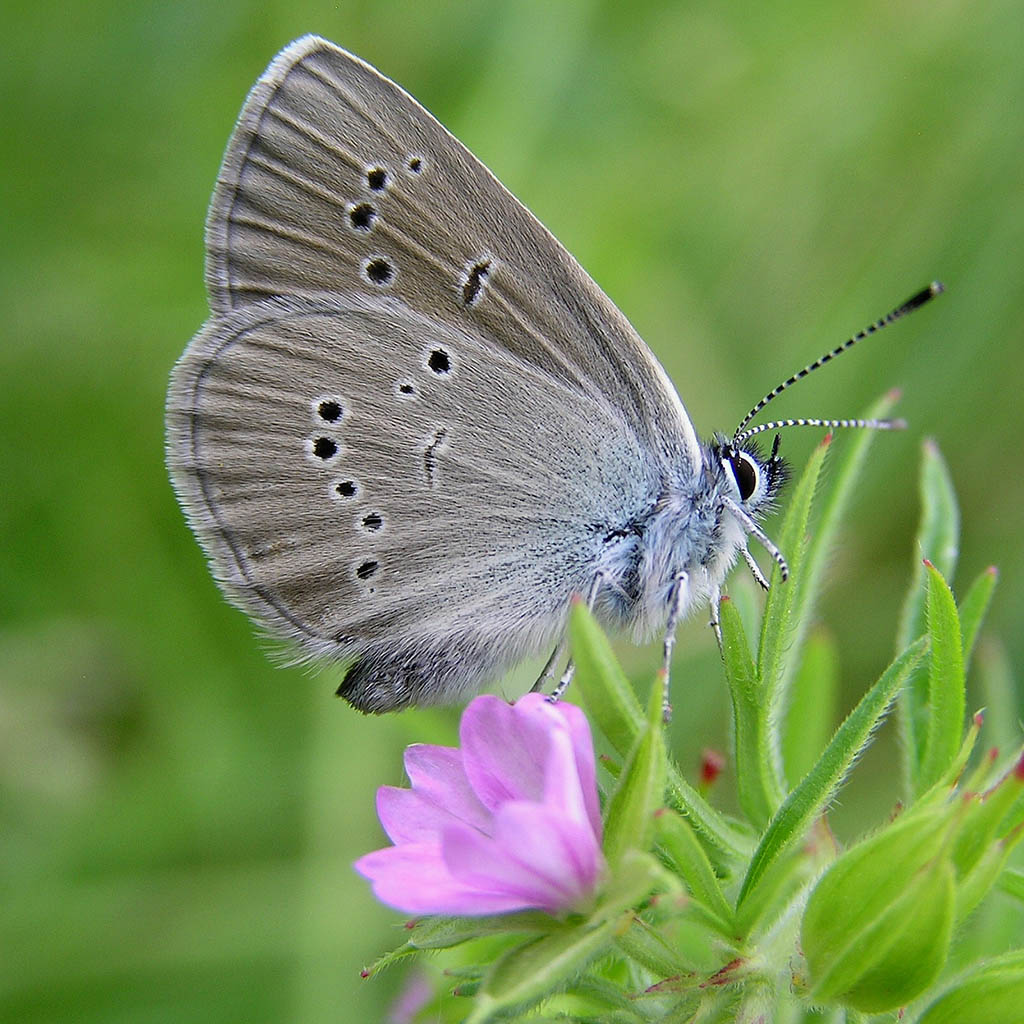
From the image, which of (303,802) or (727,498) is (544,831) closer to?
(727,498)

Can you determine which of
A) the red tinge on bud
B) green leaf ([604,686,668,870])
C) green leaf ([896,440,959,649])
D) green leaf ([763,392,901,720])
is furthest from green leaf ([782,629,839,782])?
green leaf ([604,686,668,870])

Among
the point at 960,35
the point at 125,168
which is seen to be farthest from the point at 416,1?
the point at 960,35

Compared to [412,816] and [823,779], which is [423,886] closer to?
[412,816]

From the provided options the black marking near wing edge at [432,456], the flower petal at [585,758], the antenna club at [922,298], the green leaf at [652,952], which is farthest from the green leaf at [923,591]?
the black marking near wing edge at [432,456]

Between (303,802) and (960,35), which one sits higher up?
(960,35)

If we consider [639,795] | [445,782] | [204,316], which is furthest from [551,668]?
[204,316]

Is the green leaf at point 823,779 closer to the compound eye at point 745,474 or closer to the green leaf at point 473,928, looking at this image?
the green leaf at point 473,928
